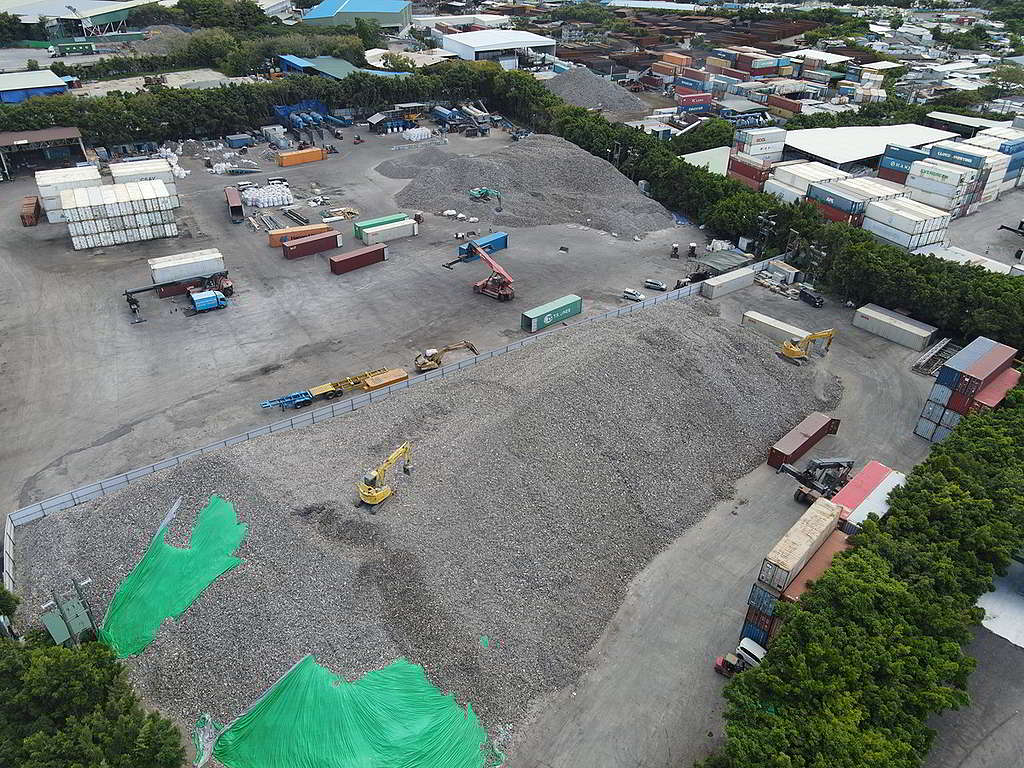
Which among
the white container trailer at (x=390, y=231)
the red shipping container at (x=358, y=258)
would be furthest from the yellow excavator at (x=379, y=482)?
the white container trailer at (x=390, y=231)

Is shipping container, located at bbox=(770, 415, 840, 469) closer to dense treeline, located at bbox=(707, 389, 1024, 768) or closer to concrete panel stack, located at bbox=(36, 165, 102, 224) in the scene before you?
dense treeline, located at bbox=(707, 389, 1024, 768)

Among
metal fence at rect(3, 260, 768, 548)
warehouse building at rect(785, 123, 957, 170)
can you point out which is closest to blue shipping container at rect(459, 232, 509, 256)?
metal fence at rect(3, 260, 768, 548)

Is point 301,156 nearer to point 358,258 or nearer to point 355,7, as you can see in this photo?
point 358,258

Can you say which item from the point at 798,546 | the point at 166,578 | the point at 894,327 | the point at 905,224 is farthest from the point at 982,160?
the point at 166,578

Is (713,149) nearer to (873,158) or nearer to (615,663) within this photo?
(873,158)

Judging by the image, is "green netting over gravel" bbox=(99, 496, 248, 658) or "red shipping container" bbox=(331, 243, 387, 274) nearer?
"green netting over gravel" bbox=(99, 496, 248, 658)

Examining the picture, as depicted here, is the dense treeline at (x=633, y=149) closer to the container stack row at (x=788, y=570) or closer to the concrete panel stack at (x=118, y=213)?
the container stack row at (x=788, y=570)
